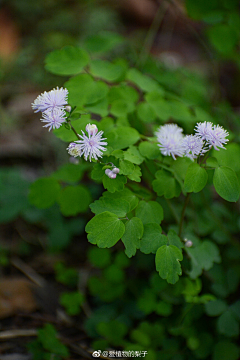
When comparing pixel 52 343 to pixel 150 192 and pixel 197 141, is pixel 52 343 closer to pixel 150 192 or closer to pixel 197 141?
pixel 150 192

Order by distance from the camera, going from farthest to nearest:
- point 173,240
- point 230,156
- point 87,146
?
point 230,156
point 173,240
point 87,146

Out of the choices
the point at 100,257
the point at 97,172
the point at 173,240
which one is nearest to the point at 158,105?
the point at 97,172

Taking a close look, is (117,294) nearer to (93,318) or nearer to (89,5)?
(93,318)

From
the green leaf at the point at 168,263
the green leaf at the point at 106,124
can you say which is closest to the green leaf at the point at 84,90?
the green leaf at the point at 106,124

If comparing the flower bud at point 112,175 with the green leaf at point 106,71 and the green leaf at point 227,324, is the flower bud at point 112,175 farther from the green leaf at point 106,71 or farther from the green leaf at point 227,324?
the green leaf at point 227,324

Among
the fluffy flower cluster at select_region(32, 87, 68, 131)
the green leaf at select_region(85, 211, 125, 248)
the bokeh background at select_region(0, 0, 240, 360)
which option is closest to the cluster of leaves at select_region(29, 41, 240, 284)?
the green leaf at select_region(85, 211, 125, 248)

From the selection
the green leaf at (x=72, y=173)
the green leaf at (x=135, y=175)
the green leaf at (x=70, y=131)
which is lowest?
the green leaf at (x=72, y=173)

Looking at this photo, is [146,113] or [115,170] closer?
[115,170]
